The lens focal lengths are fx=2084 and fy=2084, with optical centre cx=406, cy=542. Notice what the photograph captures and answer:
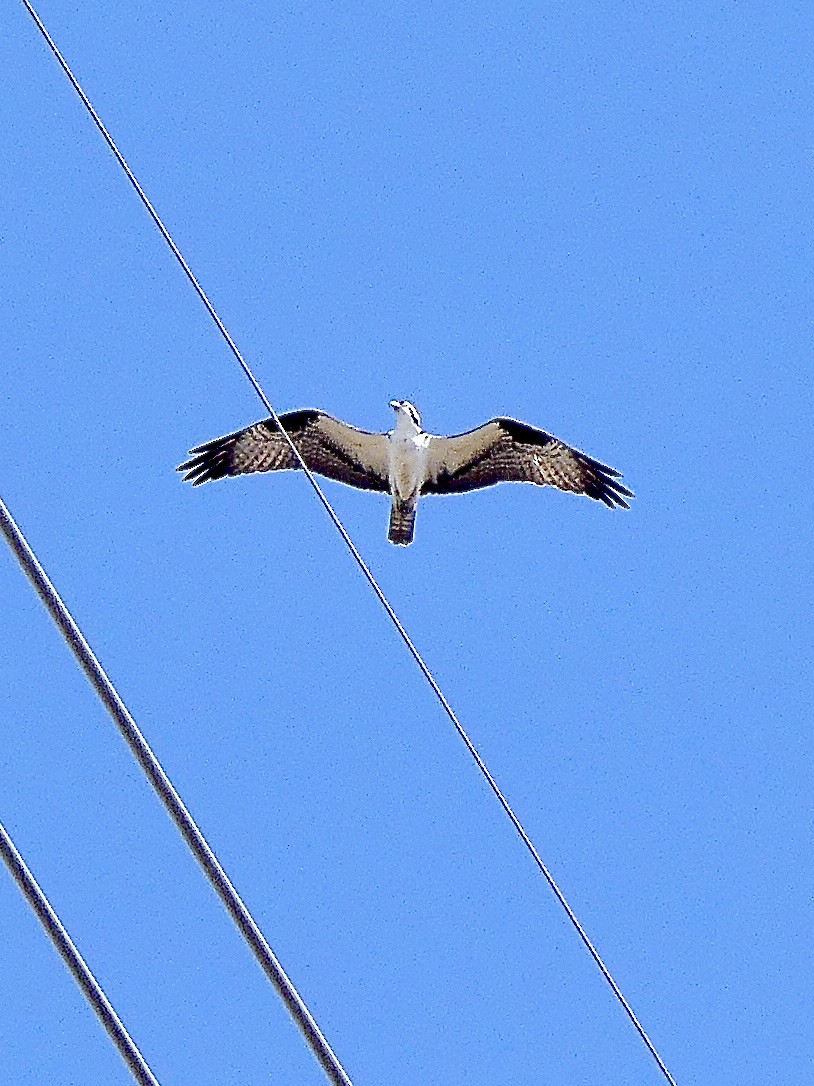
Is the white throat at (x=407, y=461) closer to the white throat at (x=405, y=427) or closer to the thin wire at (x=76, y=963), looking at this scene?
the white throat at (x=405, y=427)

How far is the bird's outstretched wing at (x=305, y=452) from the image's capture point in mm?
18125

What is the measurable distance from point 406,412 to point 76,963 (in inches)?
526

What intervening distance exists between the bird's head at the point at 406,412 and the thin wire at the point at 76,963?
43.1 ft

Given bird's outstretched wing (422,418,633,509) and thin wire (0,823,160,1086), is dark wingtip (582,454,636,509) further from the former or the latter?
thin wire (0,823,160,1086)

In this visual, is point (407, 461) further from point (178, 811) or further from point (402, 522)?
point (178, 811)

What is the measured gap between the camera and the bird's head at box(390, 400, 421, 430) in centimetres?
1847

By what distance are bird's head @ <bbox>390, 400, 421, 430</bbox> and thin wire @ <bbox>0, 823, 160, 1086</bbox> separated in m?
13.1

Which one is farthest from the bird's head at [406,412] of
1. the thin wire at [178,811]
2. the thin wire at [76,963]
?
the thin wire at [76,963]

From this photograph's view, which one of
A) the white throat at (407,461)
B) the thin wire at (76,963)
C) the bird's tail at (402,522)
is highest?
the white throat at (407,461)

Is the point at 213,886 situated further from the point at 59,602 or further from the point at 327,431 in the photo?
the point at 327,431

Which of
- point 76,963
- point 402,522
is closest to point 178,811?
point 76,963

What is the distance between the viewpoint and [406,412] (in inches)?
731

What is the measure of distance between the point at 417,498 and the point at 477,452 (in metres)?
0.66

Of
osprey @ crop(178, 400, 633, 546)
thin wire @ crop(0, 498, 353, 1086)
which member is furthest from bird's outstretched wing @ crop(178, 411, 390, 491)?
thin wire @ crop(0, 498, 353, 1086)
